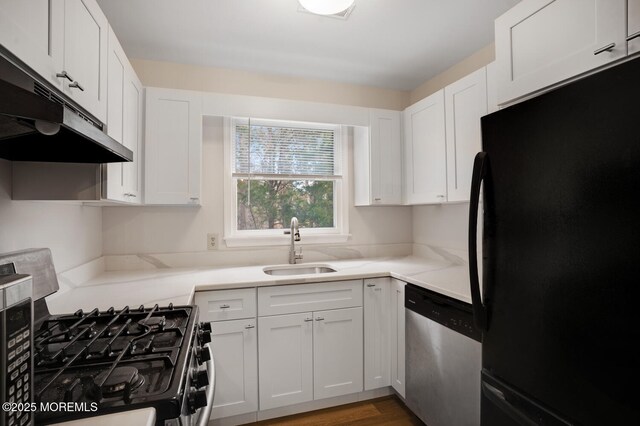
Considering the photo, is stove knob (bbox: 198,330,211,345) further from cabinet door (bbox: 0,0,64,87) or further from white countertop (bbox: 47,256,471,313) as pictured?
cabinet door (bbox: 0,0,64,87)

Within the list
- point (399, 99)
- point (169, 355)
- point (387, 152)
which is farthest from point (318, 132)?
point (169, 355)

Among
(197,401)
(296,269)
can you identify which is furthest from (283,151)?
(197,401)

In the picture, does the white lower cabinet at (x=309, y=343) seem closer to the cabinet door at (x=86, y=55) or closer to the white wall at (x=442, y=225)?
the white wall at (x=442, y=225)

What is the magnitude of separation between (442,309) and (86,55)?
199 centimetres

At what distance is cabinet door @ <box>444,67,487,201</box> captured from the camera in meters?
1.90

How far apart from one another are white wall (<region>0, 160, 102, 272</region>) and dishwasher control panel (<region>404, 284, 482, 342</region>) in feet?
6.44

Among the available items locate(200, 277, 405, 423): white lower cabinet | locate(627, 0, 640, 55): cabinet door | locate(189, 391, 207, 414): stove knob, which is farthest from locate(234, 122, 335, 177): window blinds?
locate(627, 0, 640, 55): cabinet door

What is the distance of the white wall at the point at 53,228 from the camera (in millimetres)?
1251

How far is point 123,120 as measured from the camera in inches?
67.7

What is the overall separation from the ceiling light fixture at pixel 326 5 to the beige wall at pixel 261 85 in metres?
1.11

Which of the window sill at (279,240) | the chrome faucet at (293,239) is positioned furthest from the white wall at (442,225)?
the chrome faucet at (293,239)

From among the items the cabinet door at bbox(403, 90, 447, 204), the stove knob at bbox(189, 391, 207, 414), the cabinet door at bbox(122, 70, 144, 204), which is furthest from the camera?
the cabinet door at bbox(403, 90, 447, 204)

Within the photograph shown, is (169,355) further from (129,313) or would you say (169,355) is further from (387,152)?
(387,152)

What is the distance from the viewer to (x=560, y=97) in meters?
0.94
